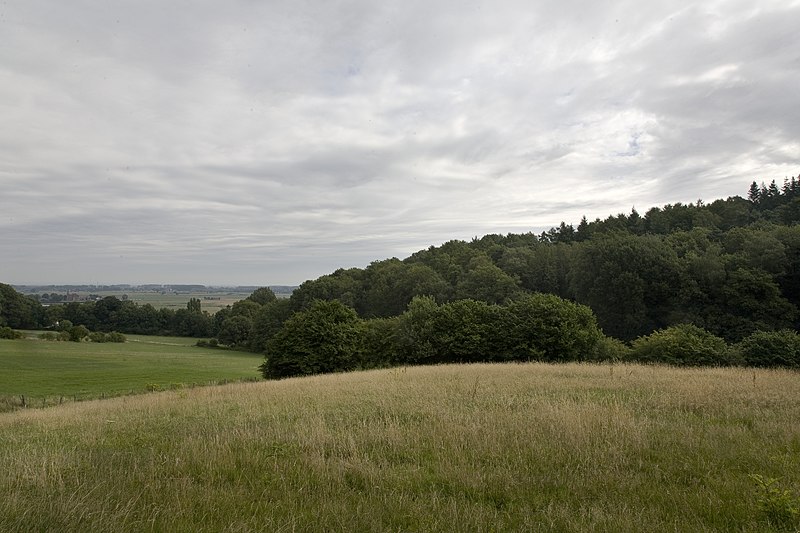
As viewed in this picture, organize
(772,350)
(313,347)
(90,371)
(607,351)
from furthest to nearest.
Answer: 1. (90,371)
2. (313,347)
3. (607,351)
4. (772,350)

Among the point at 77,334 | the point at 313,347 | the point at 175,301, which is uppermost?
the point at 175,301

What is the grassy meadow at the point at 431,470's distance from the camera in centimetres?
426

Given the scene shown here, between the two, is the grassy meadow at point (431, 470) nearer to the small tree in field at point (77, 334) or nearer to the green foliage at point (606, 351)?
the green foliage at point (606, 351)

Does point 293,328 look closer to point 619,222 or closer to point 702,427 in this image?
point 702,427

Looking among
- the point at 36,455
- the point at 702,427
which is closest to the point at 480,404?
the point at 702,427

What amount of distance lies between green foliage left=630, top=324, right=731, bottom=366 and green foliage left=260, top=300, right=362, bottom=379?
2220cm

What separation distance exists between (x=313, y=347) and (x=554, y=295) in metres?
21.0

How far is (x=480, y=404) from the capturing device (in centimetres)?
994

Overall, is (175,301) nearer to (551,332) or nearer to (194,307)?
(194,307)

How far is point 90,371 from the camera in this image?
45.9 metres

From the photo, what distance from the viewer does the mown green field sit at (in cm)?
3309

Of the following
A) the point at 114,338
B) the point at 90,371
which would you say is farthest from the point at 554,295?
the point at 114,338

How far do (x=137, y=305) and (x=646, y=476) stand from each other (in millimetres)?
120615

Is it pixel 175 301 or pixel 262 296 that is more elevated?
pixel 262 296
